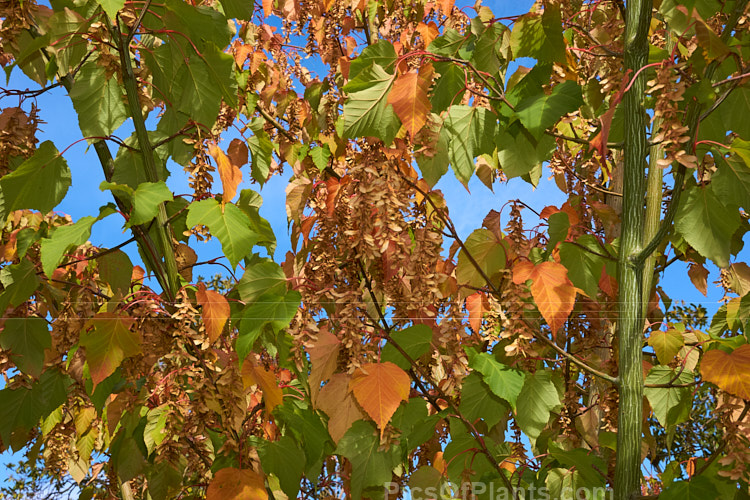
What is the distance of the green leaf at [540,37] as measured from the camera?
62.5 inches

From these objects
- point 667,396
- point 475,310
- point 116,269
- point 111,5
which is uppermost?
point 111,5

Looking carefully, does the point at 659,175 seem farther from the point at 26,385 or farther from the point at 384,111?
the point at 26,385

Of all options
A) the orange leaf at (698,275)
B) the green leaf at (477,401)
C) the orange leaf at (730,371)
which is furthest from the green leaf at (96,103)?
the orange leaf at (698,275)

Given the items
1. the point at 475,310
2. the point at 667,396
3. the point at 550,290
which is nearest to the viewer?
the point at 550,290

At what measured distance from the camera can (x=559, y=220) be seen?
1.85 m

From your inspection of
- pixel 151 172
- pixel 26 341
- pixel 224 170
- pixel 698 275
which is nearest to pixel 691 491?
pixel 224 170

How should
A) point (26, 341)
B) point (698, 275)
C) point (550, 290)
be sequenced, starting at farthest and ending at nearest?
1. point (698, 275)
2. point (26, 341)
3. point (550, 290)

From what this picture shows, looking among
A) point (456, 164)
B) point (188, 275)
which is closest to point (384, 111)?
point (456, 164)

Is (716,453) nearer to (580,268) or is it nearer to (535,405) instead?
(535,405)

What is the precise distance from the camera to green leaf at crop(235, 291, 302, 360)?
1552 millimetres

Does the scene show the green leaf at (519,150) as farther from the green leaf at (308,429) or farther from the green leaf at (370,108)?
the green leaf at (308,429)

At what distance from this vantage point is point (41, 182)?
179cm

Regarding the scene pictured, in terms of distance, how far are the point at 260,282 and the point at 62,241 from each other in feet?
1.65

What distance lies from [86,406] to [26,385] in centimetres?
60
